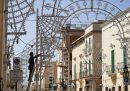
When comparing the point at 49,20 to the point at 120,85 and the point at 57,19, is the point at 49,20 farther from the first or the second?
the point at 120,85

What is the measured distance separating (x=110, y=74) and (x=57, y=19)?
26864mm

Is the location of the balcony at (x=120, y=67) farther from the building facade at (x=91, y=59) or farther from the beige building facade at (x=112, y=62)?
the building facade at (x=91, y=59)

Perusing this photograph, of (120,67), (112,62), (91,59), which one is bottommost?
(120,67)

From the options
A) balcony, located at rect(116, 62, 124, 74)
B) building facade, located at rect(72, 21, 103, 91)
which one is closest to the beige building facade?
balcony, located at rect(116, 62, 124, 74)

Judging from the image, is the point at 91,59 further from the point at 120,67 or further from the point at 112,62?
the point at 120,67

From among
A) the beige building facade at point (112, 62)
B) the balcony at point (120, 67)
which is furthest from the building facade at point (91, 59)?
the balcony at point (120, 67)

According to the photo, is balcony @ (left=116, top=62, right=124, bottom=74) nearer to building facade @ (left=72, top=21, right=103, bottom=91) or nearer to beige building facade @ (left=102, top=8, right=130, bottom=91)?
beige building facade @ (left=102, top=8, right=130, bottom=91)

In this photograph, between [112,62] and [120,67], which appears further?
[112,62]

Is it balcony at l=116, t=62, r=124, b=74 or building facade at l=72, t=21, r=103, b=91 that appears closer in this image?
balcony at l=116, t=62, r=124, b=74

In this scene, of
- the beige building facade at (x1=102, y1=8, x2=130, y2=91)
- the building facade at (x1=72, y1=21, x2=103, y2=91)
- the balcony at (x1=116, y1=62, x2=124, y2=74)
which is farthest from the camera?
the building facade at (x1=72, y1=21, x2=103, y2=91)

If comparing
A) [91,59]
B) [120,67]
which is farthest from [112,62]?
[91,59]

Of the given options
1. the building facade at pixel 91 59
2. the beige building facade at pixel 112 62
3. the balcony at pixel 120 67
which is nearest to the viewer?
the balcony at pixel 120 67

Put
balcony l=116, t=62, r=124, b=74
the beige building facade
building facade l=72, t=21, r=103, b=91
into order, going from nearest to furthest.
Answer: balcony l=116, t=62, r=124, b=74
the beige building facade
building facade l=72, t=21, r=103, b=91

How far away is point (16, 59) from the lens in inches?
702
